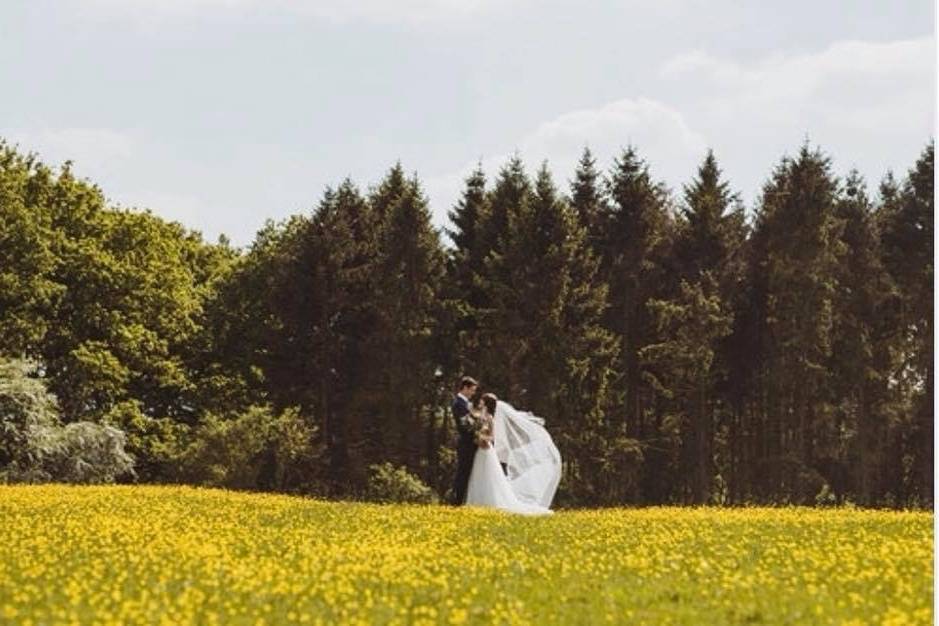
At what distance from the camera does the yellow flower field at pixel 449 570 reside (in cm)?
1361

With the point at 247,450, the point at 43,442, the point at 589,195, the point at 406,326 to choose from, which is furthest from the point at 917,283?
the point at 43,442

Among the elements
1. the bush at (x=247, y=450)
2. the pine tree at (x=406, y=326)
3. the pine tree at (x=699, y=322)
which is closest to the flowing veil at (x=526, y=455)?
the bush at (x=247, y=450)

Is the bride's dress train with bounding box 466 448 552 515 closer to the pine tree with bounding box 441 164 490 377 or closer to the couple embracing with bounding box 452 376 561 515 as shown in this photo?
the couple embracing with bounding box 452 376 561 515

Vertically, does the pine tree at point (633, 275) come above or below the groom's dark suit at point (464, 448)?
above

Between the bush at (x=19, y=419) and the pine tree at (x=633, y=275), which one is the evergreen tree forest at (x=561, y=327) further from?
the bush at (x=19, y=419)

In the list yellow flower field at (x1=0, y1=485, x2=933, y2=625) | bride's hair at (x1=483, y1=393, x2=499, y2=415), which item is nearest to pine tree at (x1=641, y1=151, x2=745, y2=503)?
bride's hair at (x1=483, y1=393, x2=499, y2=415)

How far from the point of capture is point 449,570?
17109 mm

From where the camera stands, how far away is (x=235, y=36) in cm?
2295

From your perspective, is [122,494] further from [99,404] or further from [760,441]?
[760,441]

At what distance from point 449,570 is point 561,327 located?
3914 centimetres

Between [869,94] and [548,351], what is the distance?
30.1 meters

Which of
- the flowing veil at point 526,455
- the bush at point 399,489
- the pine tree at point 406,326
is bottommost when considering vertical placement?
the bush at point 399,489

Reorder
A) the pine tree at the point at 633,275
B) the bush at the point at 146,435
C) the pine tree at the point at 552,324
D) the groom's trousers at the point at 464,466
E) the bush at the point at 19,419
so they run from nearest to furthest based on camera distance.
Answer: the groom's trousers at the point at 464,466 < the bush at the point at 19,419 < the pine tree at the point at 552,324 < the bush at the point at 146,435 < the pine tree at the point at 633,275

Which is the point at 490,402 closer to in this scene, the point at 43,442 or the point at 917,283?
the point at 43,442
